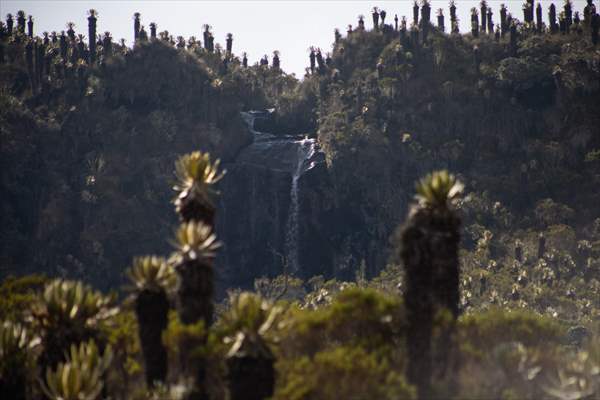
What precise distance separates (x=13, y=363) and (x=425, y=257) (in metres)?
15.3

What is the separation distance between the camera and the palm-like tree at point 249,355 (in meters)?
34.4

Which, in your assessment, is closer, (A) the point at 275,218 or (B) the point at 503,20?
(A) the point at 275,218

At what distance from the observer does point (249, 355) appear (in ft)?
112

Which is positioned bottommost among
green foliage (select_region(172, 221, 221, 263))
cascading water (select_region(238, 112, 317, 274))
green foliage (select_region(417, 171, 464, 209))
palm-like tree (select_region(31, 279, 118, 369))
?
palm-like tree (select_region(31, 279, 118, 369))

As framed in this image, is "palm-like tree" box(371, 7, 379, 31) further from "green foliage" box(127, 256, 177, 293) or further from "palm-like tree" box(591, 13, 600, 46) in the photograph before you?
"green foliage" box(127, 256, 177, 293)

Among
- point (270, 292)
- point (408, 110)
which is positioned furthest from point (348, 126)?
point (270, 292)

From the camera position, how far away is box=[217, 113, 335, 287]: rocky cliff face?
421 ft

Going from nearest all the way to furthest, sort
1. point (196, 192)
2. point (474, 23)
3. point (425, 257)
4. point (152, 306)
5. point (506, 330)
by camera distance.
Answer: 1. point (425, 257)
2. point (152, 306)
3. point (196, 192)
4. point (506, 330)
5. point (474, 23)

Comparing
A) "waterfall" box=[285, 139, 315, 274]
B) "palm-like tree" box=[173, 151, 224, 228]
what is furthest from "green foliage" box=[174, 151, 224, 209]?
"waterfall" box=[285, 139, 315, 274]

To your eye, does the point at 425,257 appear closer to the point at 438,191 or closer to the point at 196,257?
the point at 438,191

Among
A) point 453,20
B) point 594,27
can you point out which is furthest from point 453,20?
point 594,27

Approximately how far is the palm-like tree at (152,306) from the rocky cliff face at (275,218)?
88.2m

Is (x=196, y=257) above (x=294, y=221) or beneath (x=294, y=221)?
beneath

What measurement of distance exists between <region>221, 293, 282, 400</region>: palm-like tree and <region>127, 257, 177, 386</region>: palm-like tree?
122 inches
